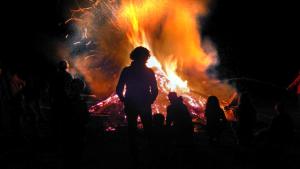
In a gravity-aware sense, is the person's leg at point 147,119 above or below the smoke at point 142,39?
below

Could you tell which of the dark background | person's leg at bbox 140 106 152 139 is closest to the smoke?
the dark background

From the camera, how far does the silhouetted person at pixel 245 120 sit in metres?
8.77

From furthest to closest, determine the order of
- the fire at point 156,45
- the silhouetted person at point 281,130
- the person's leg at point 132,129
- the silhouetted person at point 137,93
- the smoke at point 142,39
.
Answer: the smoke at point 142,39 < the fire at point 156,45 < the silhouetted person at point 281,130 < the silhouetted person at point 137,93 < the person's leg at point 132,129

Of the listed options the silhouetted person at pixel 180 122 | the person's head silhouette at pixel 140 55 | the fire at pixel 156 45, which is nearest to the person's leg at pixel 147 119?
the person's head silhouette at pixel 140 55

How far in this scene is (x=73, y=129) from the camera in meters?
5.64

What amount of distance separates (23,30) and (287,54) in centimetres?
1937

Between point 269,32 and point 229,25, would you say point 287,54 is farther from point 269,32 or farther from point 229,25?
point 229,25

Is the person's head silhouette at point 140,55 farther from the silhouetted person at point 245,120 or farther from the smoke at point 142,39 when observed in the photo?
the smoke at point 142,39

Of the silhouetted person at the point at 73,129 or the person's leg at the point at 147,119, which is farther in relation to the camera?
the person's leg at the point at 147,119

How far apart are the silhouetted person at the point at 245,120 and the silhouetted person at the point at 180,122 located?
1377 millimetres

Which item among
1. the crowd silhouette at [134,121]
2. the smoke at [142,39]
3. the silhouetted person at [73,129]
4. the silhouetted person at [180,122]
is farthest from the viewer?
the smoke at [142,39]

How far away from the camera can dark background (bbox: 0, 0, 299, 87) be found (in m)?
24.6

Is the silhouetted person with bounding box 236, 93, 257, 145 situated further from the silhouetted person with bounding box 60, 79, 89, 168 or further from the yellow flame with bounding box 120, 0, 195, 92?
the yellow flame with bounding box 120, 0, 195, 92

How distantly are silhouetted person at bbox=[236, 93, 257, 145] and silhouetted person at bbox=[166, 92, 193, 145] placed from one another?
138 centimetres
